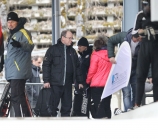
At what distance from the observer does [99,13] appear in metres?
20.9

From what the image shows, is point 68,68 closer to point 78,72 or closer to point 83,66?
point 78,72

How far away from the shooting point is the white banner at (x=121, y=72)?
25.8 ft

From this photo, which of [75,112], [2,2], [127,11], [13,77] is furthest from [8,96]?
A: [2,2]

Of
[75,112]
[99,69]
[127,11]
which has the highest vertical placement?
[127,11]

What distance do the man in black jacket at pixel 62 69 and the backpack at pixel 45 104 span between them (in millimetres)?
70

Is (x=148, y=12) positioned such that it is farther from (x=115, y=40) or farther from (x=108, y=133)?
(x=108, y=133)

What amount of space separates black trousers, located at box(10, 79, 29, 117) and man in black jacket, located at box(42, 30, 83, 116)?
17.9 inches

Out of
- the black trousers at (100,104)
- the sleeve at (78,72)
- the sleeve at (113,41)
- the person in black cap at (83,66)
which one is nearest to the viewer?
the sleeve at (113,41)

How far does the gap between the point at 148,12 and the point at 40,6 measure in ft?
46.2

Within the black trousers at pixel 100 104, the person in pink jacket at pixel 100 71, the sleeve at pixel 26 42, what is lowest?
the black trousers at pixel 100 104

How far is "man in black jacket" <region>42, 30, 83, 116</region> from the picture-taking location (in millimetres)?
9375

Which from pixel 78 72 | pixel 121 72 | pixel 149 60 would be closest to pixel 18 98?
pixel 78 72

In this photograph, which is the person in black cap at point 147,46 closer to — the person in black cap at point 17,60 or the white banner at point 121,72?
the white banner at point 121,72

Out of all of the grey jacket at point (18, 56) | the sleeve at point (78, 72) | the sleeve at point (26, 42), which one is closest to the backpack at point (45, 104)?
the sleeve at point (78, 72)
